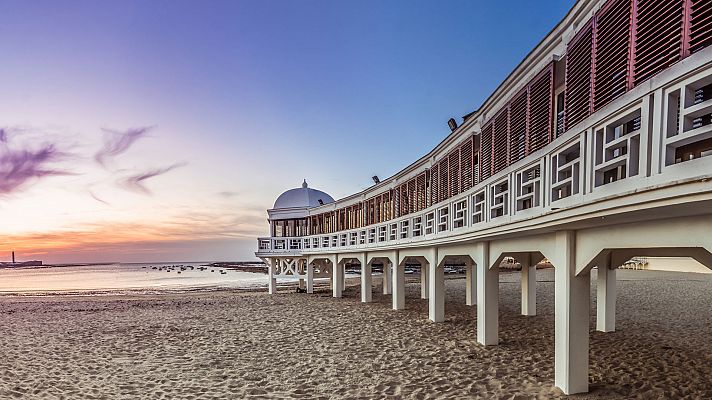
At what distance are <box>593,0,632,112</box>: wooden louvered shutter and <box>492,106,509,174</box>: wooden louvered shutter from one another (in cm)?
335

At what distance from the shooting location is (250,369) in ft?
29.9

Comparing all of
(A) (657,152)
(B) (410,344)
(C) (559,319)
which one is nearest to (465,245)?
(B) (410,344)

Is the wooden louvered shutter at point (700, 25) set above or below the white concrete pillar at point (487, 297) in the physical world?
above

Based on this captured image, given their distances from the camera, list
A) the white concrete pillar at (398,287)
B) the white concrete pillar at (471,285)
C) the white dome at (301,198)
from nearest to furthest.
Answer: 1. the white concrete pillar at (398,287)
2. the white concrete pillar at (471,285)
3. the white dome at (301,198)

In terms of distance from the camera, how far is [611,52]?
5.10 meters

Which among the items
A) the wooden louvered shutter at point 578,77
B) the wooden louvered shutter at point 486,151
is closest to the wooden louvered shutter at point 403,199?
the wooden louvered shutter at point 486,151

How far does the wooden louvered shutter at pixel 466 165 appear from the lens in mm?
11203

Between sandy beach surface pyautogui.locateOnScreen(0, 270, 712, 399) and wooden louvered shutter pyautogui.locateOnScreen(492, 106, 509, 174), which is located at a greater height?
wooden louvered shutter pyautogui.locateOnScreen(492, 106, 509, 174)

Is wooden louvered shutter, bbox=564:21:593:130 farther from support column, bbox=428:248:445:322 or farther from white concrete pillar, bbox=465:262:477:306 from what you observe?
white concrete pillar, bbox=465:262:477:306

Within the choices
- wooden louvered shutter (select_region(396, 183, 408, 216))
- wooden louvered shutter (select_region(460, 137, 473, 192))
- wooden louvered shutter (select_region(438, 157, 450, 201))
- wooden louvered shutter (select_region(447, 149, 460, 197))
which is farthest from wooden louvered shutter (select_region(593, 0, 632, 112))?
wooden louvered shutter (select_region(396, 183, 408, 216))

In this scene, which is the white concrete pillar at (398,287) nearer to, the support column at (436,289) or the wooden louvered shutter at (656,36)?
the support column at (436,289)

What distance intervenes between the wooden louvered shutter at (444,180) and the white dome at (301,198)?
55.8ft

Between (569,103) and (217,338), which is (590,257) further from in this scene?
(217,338)

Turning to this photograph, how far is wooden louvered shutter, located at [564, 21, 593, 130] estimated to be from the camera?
18.5ft
